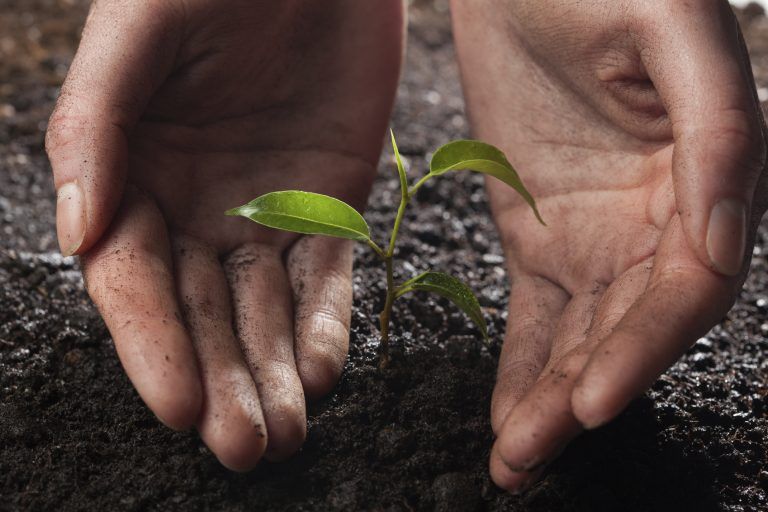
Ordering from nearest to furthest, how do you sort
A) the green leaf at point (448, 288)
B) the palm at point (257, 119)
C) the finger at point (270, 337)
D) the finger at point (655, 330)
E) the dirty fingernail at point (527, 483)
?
1. the finger at point (655, 330)
2. the dirty fingernail at point (527, 483)
3. the finger at point (270, 337)
4. the green leaf at point (448, 288)
5. the palm at point (257, 119)

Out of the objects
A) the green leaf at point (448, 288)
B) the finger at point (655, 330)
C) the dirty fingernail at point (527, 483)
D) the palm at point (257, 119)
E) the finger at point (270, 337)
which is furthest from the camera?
the palm at point (257, 119)

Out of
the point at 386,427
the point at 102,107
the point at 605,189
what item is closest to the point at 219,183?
the point at 102,107

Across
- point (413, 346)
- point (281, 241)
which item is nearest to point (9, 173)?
point (281, 241)

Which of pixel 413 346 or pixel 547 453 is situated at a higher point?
pixel 547 453

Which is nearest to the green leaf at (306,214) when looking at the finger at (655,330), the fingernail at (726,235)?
the finger at (655,330)

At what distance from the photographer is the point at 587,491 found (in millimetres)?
1463

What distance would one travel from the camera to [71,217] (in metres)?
1.50

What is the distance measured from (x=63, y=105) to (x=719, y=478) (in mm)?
1587

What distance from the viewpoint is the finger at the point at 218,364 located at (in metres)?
1.34

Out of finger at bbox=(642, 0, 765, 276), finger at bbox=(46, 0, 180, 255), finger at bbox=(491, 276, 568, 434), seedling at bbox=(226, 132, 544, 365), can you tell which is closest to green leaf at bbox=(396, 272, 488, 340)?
seedling at bbox=(226, 132, 544, 365)

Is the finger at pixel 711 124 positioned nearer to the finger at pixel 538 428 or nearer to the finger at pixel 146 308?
the finger at pixel 538 428

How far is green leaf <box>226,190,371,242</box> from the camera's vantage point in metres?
1.44

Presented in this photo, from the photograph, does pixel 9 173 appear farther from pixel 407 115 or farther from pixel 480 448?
pixel 480 448

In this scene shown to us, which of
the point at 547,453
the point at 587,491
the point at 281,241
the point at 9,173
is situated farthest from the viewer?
the point at 9,173
